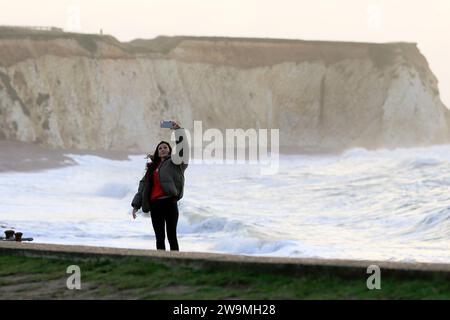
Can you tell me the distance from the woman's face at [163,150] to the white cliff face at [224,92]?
5562 centimetres

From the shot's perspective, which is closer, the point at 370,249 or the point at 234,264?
the point at 234,264

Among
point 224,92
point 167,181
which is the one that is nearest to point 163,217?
point 167,181

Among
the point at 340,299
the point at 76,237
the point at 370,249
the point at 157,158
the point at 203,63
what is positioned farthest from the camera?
the point at 203,63

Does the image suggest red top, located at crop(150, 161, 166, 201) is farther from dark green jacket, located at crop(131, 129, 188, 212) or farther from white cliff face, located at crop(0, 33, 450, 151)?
white cliff face, located at crop(0, 33, 450, 151)

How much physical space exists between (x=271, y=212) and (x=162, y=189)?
1785 centimetres

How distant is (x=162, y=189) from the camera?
11039 millimetres

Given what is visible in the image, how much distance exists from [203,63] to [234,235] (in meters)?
64.1

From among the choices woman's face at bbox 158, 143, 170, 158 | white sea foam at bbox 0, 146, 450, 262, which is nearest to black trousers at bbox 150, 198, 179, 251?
woman's face at bbox 158, 143, 170, 158

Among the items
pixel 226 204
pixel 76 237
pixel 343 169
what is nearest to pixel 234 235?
pixel 76 237

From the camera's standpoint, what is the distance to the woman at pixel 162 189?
36.2 feet

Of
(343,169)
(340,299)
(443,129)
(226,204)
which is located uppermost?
(443,129)

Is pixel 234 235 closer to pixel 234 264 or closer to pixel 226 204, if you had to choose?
pixel 226 204

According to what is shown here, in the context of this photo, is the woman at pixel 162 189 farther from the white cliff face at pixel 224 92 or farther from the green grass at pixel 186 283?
the white cliff face at pixel 224 92

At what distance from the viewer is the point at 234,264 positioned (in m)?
8.73
